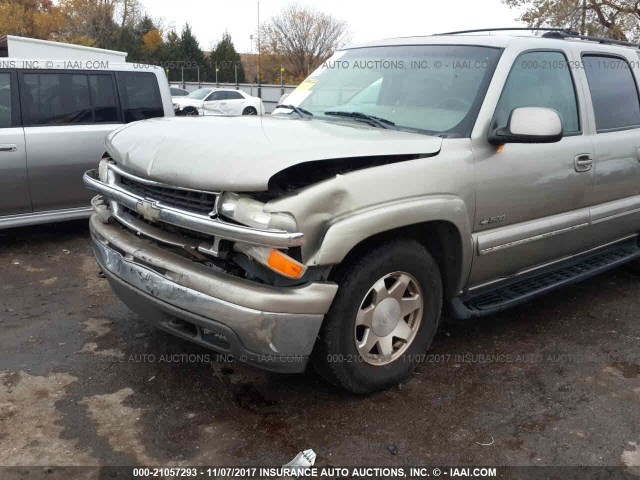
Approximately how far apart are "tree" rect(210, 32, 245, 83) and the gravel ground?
49339 mm

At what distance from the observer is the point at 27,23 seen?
43.4 metres

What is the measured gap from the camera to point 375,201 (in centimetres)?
269

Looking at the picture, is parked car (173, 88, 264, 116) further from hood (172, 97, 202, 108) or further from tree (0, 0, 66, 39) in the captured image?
tree (0, 0, 66, 39)

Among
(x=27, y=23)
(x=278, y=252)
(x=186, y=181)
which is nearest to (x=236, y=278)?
(x=278, y=252)

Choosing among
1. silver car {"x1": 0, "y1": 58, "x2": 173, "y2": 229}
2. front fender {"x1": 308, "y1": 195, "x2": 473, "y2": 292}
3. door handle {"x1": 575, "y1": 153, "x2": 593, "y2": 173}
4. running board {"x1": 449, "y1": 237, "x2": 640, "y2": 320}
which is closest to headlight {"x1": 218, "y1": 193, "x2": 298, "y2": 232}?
front fender {"x1": 308, "y1": 195, "x2": 473, "y2": 292}

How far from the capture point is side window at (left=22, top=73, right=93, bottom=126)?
5.50 meters

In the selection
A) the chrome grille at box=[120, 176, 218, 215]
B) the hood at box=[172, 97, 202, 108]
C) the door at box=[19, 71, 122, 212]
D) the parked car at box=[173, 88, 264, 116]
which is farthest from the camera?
the parked car at box=[173, 88, 264, 116]

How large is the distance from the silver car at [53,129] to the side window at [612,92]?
4.25 meters

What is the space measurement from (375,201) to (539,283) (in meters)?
1.72

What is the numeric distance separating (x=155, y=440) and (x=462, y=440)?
1.42 m

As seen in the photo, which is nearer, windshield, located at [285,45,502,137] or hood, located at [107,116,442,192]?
hood, located at [107,116,442,192]

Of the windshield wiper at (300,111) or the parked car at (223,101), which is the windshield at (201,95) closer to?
the parked car at (223,101)

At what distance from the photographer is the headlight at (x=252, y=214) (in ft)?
8.00

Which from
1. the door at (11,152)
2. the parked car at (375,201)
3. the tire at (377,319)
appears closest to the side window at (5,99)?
the door at (11,152)
